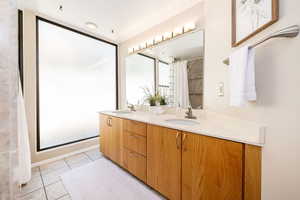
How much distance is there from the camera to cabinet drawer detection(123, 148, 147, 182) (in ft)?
4.94

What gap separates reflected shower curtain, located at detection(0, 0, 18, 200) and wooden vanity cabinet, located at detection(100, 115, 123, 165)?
1.34 m

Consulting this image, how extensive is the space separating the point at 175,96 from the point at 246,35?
1.17 meters

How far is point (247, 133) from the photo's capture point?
2.90 feet

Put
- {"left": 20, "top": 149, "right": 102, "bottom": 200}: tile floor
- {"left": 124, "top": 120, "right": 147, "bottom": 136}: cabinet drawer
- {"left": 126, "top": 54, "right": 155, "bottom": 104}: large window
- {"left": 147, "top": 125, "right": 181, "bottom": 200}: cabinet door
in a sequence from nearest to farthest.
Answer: {"left": 147, "top": 125, "right": 181, "bottom": 200}: cabinet door
{"left": 20, "top": 149, "right": 102, "bottom": 200}: tile floor
{"left": 124, "top": 120, "right": 147, "bottom": 136}: cabinet drawer
{"left": 126, "top": 54, "right": 155, "bottom": 104}: large window

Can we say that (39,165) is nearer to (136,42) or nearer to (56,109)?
(56,109)

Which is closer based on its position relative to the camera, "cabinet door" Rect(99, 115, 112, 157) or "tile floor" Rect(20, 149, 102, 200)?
"tile floor" Rect(20, 149, 102, 200)

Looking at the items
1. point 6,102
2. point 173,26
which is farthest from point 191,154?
point 173,26

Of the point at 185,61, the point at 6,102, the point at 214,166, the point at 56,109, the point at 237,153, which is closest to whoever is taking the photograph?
the point at 6,102

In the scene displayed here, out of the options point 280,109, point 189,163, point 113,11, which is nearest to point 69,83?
point 113,11

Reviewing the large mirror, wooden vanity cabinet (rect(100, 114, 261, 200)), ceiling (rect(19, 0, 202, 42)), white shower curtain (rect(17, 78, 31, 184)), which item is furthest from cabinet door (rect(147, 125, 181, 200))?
ceiling (rect(19, 0, 202, 42))

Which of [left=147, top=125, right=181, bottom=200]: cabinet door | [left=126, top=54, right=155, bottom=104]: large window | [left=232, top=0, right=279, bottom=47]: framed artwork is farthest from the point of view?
[left=126, top=54, right=155, bottom=104]: large window

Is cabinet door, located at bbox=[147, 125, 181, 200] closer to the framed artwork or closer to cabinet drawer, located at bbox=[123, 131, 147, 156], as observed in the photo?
cabinet drawer, located at bbox=[123, 131, 147, 156]

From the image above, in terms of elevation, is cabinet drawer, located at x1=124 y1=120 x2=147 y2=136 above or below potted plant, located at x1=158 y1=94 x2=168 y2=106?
below

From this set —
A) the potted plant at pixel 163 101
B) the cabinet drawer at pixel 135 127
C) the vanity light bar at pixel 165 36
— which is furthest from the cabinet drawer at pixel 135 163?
the vanity light bar at pixel 165 36
